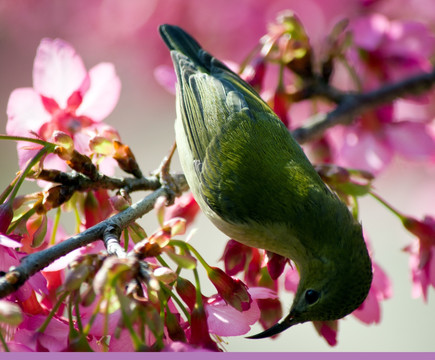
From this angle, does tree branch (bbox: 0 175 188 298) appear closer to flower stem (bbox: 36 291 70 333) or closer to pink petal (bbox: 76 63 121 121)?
flower stem (bbox: 36 291 70 333)

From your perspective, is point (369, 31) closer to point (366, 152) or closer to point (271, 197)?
point (366, 152)

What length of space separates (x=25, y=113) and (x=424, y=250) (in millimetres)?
1106

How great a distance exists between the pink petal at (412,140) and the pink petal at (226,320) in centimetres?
106

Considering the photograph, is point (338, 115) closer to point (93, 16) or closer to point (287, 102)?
point (287, 102)

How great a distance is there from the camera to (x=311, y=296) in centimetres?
147

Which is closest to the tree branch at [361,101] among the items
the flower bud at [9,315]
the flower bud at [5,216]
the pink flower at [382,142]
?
the pink flower at [382,142]

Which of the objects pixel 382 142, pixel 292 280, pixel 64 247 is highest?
pixel 382 142

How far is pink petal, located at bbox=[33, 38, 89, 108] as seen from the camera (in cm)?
167

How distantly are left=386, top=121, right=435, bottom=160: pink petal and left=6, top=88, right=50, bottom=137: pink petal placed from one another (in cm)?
116

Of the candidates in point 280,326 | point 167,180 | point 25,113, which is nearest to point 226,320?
point 280,326

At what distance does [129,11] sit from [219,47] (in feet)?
1.51

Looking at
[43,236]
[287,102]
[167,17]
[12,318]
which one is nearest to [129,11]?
[167,17]

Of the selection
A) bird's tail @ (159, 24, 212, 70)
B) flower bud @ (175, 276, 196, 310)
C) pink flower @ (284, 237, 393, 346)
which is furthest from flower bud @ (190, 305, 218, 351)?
bird's tail @ (159, 24, 212, 70)

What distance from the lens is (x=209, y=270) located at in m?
1.30
